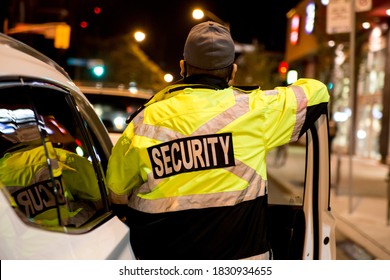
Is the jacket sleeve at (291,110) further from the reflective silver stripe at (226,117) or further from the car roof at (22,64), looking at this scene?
the car roof at (22,64)

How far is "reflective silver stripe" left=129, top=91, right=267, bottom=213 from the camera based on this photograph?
7.39ft

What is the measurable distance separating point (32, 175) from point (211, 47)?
911mm

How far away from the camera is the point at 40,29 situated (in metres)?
10.3

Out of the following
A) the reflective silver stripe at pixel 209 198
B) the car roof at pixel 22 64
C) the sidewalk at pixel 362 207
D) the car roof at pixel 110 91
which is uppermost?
the car roof at pixel 22 64

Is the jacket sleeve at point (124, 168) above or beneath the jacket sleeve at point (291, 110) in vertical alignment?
beneath

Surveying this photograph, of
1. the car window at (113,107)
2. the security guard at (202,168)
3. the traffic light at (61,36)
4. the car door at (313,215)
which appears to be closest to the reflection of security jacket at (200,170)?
the security guard at (202,168)

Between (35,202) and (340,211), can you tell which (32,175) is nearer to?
(35,202)

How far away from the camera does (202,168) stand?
2244 millimetres

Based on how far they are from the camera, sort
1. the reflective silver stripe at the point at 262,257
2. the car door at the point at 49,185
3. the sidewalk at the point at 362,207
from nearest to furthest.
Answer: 1. the car door at the point at 49,185
2. the reflective silver stripe at the point at 262,257
3. the sidewalk at the point at 362,207

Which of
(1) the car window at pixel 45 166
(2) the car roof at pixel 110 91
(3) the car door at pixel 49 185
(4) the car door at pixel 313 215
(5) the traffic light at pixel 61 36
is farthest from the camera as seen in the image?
(5) the traffic light at pixel 61 36

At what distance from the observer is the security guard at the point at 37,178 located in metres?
2.25

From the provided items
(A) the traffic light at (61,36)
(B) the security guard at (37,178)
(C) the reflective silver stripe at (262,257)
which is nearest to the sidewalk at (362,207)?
(C) the reflective silver stripe at (262,257)

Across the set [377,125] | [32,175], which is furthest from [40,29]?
[377,125]

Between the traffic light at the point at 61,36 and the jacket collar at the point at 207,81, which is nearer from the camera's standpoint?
the jacket collar at the point at 207,81
